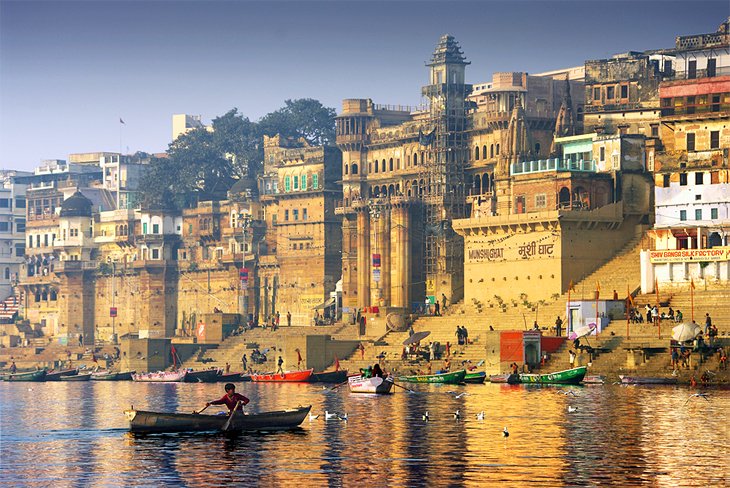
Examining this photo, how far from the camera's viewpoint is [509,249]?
9150cm

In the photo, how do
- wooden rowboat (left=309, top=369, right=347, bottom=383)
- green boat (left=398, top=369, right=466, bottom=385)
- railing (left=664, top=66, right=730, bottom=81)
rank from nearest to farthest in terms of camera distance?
1. green boat (left=398, top=369, right=466, bottom=385)
2. wooden rowboat (left=309, top=369, right=347, bottom=383)
3. railing (left=664, top=66, right=730, bottom=81)

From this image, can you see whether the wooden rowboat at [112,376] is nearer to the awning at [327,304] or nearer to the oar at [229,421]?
the awning at [327,304]

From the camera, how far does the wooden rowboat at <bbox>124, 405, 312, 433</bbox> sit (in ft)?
160

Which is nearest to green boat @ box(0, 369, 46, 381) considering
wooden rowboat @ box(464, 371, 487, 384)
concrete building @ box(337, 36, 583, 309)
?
concrete building @ box(337, 36, 583, 309)

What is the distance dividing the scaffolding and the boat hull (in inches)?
553

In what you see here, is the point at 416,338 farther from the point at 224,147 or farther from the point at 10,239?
the point at 10,239

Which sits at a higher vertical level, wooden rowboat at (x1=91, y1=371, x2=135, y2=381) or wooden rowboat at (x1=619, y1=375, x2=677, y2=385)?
wooden rowboat at (x1=619, y1=375, x2=677, y2=385)

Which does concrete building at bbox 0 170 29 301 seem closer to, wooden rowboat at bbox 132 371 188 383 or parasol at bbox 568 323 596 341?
wooden rowboat at bbox 132 371 188 383

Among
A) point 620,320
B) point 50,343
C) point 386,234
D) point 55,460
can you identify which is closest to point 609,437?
point 55,460

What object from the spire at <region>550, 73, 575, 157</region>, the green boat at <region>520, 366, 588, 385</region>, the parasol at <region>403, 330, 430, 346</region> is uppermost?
the spire at <region>550, 73, 575, 157</region>

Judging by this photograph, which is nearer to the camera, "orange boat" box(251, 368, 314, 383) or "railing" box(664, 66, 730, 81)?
"orange boat" box(251, 368, 314, 383)

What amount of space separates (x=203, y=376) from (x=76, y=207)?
4515 cm

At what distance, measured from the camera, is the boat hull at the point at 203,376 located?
96.2 m

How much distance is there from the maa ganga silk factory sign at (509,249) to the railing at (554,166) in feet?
13.0
